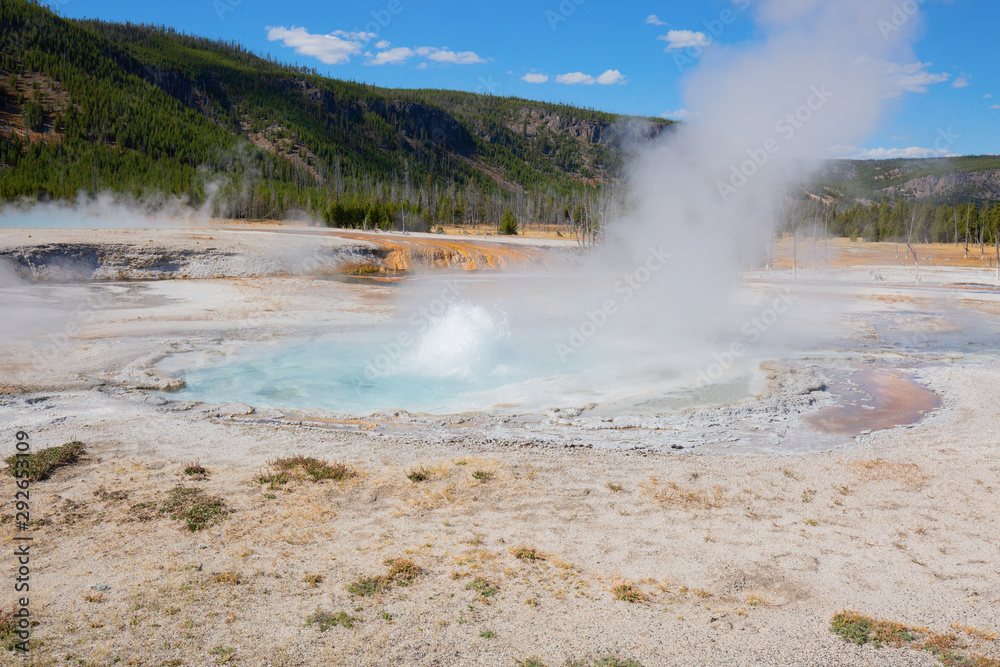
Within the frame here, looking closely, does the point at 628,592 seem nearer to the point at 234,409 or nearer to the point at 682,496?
the point at 682,496

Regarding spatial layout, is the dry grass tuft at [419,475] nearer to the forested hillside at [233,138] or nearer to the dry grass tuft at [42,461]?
the dry grass tuft at [42,461]

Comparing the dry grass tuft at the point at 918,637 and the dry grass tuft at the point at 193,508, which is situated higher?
the dry grass tuft at the point at 918,637

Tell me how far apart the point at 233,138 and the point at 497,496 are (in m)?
128

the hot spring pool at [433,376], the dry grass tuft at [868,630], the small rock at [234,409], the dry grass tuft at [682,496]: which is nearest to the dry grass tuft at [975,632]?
the dry grass tuft at [868,630]

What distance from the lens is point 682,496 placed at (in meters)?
6.69

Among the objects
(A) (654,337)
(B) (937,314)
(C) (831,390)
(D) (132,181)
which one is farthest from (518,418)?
(D) (132,181)

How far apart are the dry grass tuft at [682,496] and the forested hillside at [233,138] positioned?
10838 mm

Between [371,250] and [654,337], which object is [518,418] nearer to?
[654,337]

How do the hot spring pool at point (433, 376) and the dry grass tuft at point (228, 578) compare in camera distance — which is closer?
the dry grass tuft at point (228, 578)

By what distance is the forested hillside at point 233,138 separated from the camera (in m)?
73.5

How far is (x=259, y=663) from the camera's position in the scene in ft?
12.5

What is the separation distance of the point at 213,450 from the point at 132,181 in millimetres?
80350

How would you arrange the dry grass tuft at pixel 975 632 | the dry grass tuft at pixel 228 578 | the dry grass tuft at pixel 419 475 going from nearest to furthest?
the dry grass tuft at pixel 975 632
the dry grass tuft at pixel 228 578
the dry grass tuft at pixel 419 475

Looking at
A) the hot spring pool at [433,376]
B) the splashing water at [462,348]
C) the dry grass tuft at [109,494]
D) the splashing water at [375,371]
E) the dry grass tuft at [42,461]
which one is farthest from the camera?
the splashing water at [462,348]
